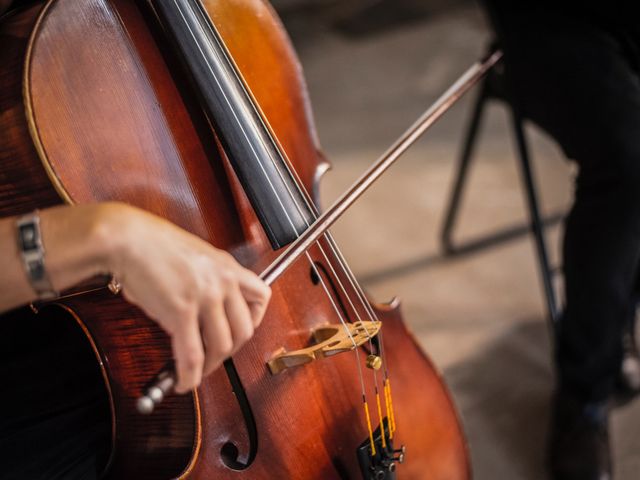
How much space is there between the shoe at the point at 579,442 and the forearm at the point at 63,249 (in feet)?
2.70

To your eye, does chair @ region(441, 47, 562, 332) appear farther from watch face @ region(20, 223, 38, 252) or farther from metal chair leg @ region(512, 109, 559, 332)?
watch face @ region(20, 223, 38, 252)

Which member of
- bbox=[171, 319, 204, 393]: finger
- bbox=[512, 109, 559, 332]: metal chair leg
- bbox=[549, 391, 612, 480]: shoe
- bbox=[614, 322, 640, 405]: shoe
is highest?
bbox=[171, 319, 204, 393]: finger

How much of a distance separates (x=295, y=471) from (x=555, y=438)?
60 centimetres

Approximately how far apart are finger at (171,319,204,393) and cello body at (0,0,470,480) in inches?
4.2

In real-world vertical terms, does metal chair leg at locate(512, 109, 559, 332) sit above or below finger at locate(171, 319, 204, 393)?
below

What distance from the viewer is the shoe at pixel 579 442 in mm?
1039

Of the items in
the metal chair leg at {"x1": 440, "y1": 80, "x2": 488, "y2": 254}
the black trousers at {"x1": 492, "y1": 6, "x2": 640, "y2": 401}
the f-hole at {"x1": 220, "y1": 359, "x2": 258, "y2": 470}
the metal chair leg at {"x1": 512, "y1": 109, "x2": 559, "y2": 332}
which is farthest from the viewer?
the metal chair leg at {"x1": 440, "y1": 80, "x2": 488, "y2": 254}

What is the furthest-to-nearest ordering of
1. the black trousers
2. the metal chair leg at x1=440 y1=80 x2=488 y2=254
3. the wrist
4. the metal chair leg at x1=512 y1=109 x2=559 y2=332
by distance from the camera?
the metal chair leg at x1=440 y1=80 x2=488 y2=254 < the metal chair leg at x1=512 y1=109 x2=559 y2=332 < the black trousers < the wrist

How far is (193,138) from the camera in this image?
62 cm

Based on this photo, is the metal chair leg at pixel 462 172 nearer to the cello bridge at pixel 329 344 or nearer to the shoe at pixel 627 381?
the shoe at pixel 627 381

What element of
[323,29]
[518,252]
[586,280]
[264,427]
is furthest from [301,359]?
[323,29]

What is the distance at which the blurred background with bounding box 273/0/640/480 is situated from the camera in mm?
1193

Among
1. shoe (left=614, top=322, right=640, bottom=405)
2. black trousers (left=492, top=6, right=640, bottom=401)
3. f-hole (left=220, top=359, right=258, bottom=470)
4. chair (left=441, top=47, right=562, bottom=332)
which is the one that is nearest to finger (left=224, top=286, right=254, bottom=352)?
f-hole (left=220, top=359, right=258, bottom=470)

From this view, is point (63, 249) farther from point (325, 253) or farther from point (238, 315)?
point (325, 253)
